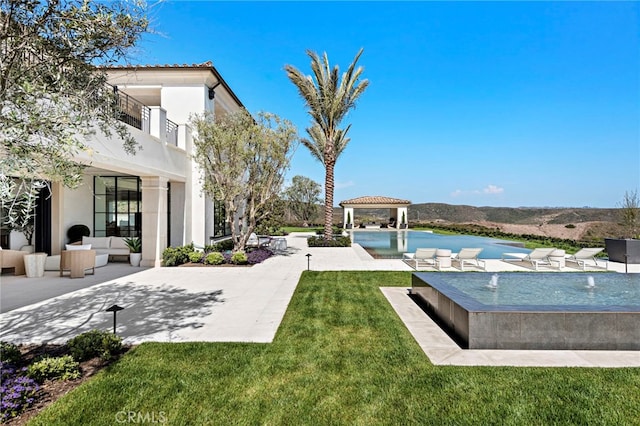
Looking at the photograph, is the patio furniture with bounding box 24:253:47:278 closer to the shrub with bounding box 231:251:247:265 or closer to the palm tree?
the shrub with bounding box 231:251:247:265

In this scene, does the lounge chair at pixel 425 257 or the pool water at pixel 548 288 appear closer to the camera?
the pool water at pixel 548 288

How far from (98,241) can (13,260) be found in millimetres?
2912

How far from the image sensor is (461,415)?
10.3ft

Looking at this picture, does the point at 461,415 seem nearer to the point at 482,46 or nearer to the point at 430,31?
the point at 430,31

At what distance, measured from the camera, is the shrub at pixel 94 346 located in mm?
4258

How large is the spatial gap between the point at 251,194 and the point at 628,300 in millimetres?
12032

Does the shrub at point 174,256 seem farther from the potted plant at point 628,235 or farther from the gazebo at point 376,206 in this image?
the gazebo at point 376,206

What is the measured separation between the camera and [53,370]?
12.3ft

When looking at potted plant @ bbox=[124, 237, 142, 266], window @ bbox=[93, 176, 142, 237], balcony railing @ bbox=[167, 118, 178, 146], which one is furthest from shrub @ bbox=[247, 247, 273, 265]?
balcony railing @ bbox=[167, 118, 178, 146]

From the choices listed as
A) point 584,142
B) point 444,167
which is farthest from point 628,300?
point 444,167

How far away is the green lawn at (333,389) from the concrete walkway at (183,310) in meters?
0.40

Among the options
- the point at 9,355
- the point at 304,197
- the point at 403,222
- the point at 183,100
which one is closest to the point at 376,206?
the point at 403,222

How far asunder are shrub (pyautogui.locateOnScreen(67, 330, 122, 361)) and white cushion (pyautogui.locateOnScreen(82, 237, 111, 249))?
10168 mm

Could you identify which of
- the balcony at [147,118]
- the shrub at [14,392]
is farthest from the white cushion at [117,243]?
the shrub at [14,392]
